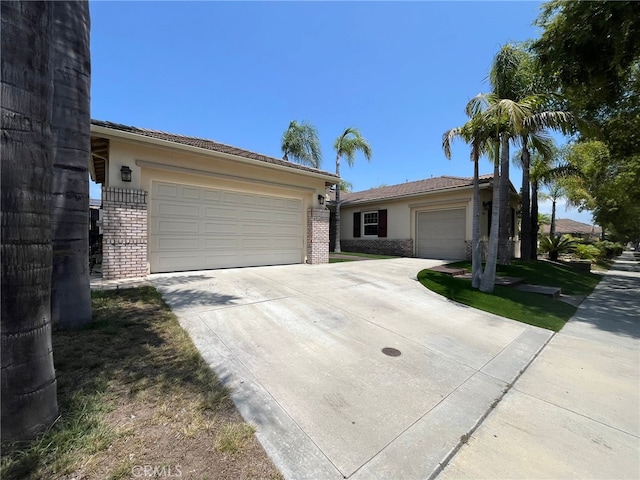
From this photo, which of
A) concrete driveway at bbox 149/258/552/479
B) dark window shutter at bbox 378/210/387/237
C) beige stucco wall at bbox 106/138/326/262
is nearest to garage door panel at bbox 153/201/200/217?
beige stucco wall at bbox 106/138/326/262

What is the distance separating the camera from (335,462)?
189 cm

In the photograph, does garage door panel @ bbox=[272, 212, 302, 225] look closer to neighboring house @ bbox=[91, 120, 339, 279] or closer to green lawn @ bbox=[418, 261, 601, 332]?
neighboring house @ bbox=[91, 120, 339, 279]

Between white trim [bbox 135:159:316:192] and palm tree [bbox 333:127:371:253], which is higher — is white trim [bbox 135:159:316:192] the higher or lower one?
the lower one

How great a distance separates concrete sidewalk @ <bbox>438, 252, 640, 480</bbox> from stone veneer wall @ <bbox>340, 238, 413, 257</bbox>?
10.9 m

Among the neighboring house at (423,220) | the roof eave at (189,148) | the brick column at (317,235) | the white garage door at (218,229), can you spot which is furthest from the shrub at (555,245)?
the white garage door at (218,229)

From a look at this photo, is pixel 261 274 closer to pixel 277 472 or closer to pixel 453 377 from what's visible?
pixel 453 377

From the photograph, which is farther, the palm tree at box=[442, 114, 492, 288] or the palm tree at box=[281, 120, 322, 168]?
the palm tree at box=[281, 120, 322, 168]

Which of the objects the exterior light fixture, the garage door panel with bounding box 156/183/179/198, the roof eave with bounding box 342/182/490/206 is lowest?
the garage door panel with bounding box 156/183/179/198

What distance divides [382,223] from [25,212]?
15926mm

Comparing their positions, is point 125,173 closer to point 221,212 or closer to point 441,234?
point 221,212

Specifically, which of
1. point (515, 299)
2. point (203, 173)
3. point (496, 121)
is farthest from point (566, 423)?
point (203, 173)

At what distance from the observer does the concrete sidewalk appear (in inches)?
76.9

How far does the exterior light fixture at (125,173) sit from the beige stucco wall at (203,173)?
0.29 ft

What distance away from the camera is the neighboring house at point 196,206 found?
6766 millimetres
